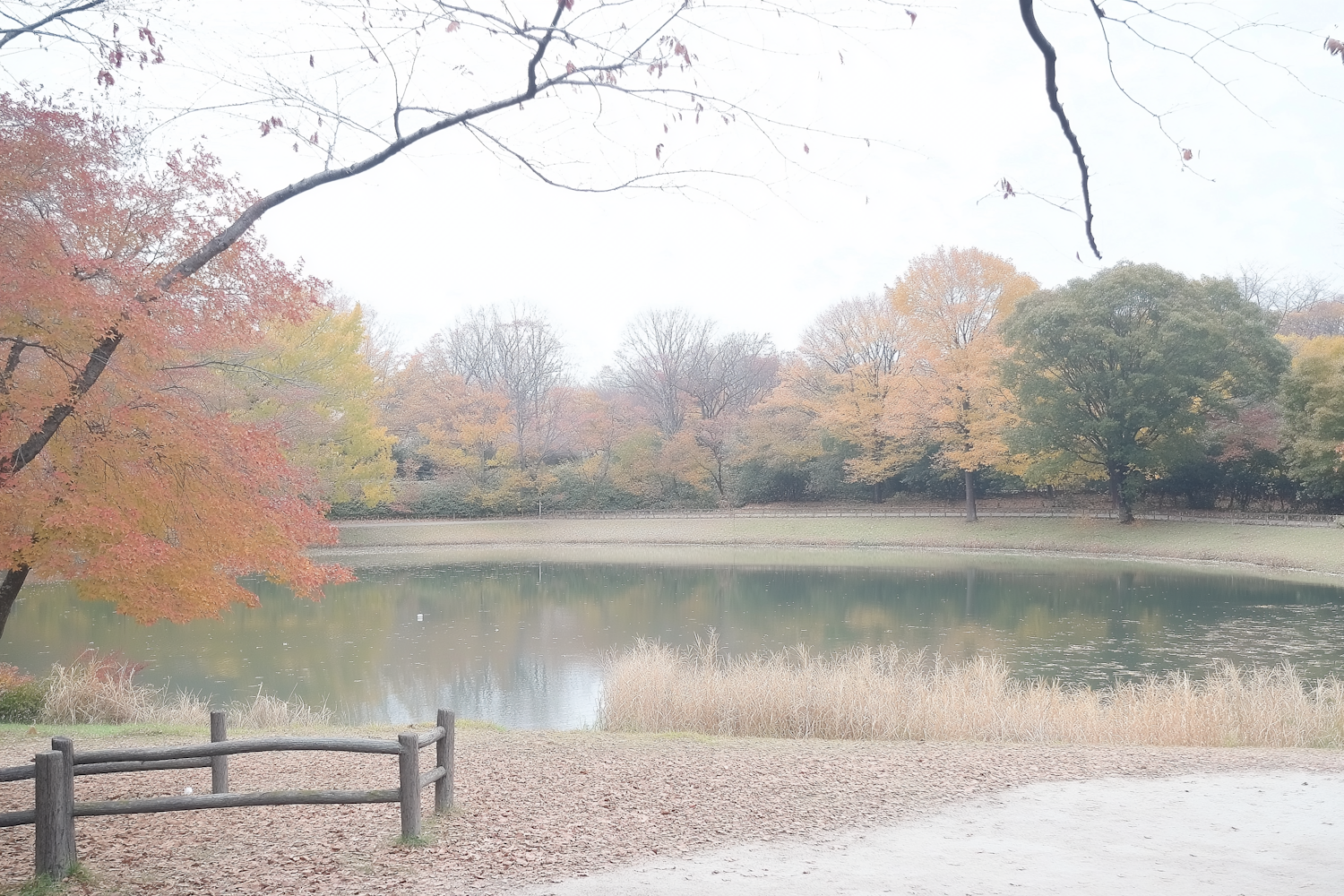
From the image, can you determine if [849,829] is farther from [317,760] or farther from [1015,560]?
[1015,560]

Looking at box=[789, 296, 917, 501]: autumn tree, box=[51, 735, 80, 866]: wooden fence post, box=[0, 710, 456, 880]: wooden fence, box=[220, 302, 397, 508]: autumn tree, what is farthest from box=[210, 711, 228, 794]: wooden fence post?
box=[789, 296, 917, 501]: autumn tree

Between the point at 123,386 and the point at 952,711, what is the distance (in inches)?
332

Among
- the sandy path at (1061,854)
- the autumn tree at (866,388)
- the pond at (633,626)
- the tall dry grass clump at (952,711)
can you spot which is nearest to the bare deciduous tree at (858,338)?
the autumn tree at (866,388)

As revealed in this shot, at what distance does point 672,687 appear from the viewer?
1130cm

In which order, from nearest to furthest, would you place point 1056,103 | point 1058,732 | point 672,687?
1. point 1056,103
2. point 1058,732
3. point 672,687

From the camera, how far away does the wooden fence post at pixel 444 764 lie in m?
6.01

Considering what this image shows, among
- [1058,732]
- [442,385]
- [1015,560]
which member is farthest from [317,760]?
[442,385]

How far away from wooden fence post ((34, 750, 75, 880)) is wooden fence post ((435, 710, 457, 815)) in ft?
6.29

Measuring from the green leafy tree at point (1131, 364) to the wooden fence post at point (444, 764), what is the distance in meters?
31.8

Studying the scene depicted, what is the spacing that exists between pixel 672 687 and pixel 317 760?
161 inches

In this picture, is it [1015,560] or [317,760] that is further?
[1015,560]

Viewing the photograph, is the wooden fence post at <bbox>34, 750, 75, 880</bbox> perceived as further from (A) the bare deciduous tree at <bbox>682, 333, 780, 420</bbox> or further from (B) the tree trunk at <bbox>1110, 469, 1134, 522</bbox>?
(A) the bare deciduous tree at <bbox>682, 333, 780, 420</bbox>

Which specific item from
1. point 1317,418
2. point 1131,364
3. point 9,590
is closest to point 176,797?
point 9,590

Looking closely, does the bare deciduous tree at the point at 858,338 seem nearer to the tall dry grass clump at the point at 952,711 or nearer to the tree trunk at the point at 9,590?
the tall dry grass clump at the point at 952,711
